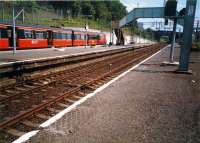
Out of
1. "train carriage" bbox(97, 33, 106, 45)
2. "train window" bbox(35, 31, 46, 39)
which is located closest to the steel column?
"train window" bbox(35, 31, 46, 39)

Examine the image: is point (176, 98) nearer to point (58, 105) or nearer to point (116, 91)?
point (116, 91)

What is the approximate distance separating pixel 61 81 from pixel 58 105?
4463mm

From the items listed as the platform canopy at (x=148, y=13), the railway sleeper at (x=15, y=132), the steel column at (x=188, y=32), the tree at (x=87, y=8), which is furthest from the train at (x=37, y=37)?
the tree at (x=87, y=8)

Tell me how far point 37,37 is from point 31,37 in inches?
54.9

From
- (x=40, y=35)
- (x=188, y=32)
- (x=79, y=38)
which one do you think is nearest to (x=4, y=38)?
(x=40, y=35)

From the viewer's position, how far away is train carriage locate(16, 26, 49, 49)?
27953mm

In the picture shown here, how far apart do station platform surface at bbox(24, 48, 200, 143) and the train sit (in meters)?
17.7

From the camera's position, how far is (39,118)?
23.1ft

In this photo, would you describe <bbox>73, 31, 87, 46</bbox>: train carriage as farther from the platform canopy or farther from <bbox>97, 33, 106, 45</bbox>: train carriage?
the platform canopy

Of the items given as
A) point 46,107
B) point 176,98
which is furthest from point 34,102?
point 176,98

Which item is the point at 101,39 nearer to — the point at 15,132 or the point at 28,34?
the point at 28,34

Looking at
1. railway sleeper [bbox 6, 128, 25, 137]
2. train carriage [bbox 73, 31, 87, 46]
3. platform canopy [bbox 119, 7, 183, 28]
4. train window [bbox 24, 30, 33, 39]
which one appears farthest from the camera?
platform canopy [bbox 119, 7, 183, 28]

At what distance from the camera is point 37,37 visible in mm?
30844

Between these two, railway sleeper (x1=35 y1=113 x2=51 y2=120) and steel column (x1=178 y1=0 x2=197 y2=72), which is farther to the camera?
steel column (x1=178 y1=0 x2=197 y2=72)
